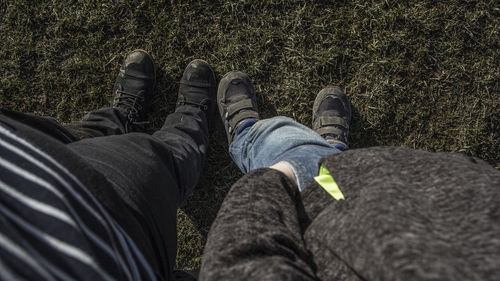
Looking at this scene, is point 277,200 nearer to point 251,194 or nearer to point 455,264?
point 251,194

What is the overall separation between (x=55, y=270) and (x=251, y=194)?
464mm

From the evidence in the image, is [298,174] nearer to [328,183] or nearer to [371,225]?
[328,183]

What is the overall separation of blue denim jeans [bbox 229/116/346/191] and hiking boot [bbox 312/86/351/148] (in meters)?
0.11

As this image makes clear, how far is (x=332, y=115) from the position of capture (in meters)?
1.79

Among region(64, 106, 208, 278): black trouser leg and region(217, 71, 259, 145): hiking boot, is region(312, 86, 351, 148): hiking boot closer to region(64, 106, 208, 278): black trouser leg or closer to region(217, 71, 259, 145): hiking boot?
region(217, 71, 259, 145): hiking boot

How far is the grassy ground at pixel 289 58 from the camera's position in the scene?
184cm

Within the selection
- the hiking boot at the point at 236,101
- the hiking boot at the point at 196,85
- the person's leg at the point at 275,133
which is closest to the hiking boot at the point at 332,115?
the person's leg at the point at 275,133

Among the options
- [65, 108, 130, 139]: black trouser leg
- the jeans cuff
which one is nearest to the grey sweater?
the jeans cuff

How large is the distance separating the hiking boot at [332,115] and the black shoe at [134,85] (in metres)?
1.07

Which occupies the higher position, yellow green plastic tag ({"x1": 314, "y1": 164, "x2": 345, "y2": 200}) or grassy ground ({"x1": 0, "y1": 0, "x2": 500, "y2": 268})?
grassy ground ({"x1": 0, "y1": 0, "x2": 500, "y2": 268})

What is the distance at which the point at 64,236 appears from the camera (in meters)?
0.63

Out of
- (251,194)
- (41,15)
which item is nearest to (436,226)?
(251,194)

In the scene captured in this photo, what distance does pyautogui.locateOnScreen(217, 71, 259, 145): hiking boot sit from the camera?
1.83 meters

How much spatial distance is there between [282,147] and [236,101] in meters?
0.62
